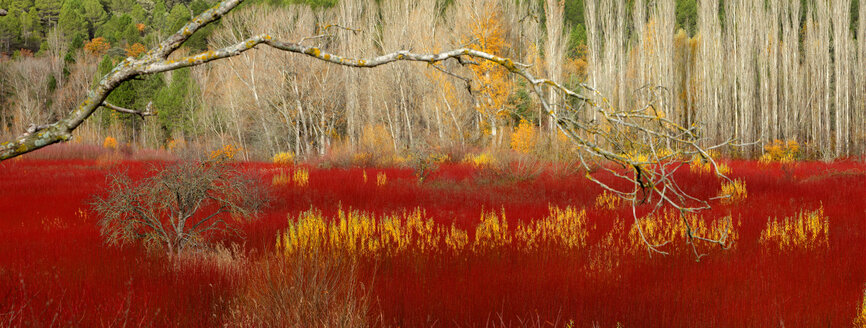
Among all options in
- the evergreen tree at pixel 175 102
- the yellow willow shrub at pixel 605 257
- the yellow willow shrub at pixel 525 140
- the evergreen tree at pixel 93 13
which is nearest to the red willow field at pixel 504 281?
the yellow willow shrub at pixel 605 257

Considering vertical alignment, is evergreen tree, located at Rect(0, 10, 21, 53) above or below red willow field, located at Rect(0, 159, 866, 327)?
above

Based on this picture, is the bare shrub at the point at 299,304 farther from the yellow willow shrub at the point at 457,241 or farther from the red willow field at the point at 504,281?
the yellow willow shrub at the point at 457,241

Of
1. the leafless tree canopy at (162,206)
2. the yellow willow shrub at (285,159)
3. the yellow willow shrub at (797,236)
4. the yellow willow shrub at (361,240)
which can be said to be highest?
the yellow willow shrub at (285,159)

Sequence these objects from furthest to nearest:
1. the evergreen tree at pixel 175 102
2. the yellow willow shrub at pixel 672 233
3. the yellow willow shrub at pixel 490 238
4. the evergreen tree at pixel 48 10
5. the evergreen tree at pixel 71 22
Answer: the evergreen tree at pixel 48 10 < the evergreen tree at pixel 71 22 < the evergreen tree at pixel 175 102 < the yellow willow shrub at pixel 672 233 < the yellow willow shrub at pixel 490 238

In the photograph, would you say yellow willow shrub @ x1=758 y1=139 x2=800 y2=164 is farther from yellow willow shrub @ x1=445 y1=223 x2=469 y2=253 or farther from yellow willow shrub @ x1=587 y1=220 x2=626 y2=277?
yellow willow shrub @ x1=445 y1=223 x2=469 y2=253

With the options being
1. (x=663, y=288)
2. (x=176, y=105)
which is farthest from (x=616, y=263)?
(x=176, y=105)

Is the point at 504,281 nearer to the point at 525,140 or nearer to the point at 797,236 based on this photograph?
the point at 797,236

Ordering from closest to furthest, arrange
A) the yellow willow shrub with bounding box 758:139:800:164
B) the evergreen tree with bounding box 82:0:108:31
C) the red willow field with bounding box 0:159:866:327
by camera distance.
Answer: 1. the red willow field with bounding box 0:159:866:327
2. the yellow willow shrub with bounding box 758:139:800:164
3. the evergreen tree with bounding box 82:0:108:31

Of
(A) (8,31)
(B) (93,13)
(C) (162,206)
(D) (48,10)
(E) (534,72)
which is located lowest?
(C) (162,206)

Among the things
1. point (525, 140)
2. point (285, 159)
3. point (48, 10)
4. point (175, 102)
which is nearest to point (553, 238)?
point (525, 140)

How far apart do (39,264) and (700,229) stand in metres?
6.63

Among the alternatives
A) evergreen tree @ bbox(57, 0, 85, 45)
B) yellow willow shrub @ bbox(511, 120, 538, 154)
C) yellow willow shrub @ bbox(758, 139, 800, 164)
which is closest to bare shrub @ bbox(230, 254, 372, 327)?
yellow willow shrub @ bbox(511, 120, 538, 154)

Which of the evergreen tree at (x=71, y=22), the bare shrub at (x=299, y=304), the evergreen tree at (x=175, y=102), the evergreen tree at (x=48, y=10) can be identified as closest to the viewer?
the bare shrub at (x=299, y=304)

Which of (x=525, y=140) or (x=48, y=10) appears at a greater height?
(x=48, y=10)
